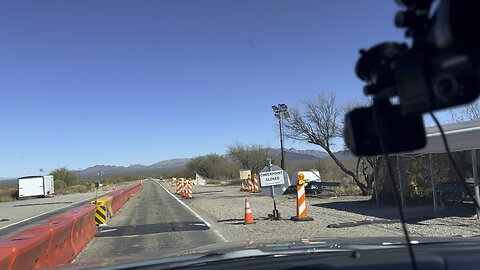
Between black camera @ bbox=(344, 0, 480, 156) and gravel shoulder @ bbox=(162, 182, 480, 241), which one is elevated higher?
black camera @ bbox=(344, 0, 480, 156)

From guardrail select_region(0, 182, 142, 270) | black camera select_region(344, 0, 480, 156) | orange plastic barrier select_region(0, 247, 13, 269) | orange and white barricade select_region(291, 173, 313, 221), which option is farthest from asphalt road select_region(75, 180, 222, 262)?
black camera select_region(344, 0, 480, 156)

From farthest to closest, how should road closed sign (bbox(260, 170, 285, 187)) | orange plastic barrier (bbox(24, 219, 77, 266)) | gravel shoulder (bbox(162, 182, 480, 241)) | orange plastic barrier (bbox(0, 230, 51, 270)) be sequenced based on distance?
1. road closed sign (bbox(260, 170, 285, 187))
2. gravel shoulder (bbox(162, 182, 480, 241))
3. orange plastic barrier (bbox(24, 219, 77, 266))
4. orange plastic barrier (bbox(0, 230, 51, 270))

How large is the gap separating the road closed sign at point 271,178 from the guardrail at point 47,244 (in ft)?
19.5

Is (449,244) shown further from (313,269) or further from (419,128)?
(419,128)

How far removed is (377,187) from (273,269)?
19700 mm

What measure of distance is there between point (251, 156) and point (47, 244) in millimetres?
70733

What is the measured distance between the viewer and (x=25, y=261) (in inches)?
261

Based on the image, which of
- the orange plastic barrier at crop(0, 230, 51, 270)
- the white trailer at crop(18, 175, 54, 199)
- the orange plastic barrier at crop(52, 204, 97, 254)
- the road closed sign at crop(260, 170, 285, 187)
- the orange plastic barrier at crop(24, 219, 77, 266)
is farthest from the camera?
the white trailer at crop(18, 175, 54, 199)

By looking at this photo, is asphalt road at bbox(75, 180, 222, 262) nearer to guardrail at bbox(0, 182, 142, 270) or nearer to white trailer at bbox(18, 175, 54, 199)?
guardrail at bbox(0, 182, 142, 270)

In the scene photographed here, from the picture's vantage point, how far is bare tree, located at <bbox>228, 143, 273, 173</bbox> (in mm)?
76312

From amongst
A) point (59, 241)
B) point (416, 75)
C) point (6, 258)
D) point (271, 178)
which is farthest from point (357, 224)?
point (416, 75)

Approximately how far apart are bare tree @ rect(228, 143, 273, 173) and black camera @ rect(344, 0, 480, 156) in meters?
73.2

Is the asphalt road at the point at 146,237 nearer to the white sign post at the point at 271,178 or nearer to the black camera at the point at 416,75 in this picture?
the white sign post at the point at 271,178

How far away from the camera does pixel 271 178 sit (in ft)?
53.9
